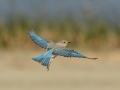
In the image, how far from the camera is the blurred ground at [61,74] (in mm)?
5168

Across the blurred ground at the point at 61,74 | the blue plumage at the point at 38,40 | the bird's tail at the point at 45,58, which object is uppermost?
the blurred ground at the point at 61,74

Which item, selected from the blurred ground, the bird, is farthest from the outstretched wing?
the blurred ground

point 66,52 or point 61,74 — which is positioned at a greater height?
point 61,74

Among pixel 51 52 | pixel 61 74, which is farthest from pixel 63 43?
pixel 61 74

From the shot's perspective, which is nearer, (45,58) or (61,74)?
(45,58)

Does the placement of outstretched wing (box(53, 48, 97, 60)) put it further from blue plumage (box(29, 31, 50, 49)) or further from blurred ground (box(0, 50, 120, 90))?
blurred ground (box(0, 50, 120, 90))

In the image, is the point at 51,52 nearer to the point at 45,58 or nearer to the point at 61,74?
the point at 45,58

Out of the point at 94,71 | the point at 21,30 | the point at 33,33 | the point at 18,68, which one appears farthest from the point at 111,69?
the point at 33,33

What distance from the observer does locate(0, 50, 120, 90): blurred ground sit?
17.0 ft

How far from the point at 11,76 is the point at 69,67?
0.68 m

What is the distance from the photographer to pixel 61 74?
566cm

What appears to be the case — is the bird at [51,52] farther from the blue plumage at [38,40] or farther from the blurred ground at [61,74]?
the blurred ground at [61,74]

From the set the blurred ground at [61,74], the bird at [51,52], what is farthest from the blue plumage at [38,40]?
the blurred ground at [61,74]

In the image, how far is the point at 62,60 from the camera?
6.38 meters
